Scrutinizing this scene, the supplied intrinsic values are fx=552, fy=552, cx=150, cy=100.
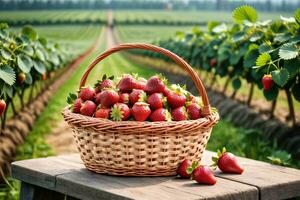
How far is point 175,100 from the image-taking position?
8.93ft

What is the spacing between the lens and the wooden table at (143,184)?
94.7 inches

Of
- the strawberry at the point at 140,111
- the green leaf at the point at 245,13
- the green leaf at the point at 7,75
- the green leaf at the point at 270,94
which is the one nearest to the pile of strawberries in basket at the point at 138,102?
the strawberry at the point at 140,111

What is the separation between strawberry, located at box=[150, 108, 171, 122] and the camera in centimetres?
263

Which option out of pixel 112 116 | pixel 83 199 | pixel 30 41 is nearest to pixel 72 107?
pixel 112 116

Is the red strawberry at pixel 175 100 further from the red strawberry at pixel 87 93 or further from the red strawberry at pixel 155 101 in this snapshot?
the red strawberry at pixel 87 93

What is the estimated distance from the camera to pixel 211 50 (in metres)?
7.62

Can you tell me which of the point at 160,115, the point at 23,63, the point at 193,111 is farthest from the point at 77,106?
the point at 23,63

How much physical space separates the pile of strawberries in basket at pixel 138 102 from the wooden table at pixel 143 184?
0.31 metres

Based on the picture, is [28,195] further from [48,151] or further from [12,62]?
[48,151]

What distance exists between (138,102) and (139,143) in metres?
0.20

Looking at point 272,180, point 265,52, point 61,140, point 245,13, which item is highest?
point 245,13

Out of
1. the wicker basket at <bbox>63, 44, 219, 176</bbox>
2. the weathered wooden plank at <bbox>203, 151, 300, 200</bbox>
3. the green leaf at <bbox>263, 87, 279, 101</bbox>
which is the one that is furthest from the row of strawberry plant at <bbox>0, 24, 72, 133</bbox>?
the green leaf at <bbox>263, 87, 279, 101</bbox>

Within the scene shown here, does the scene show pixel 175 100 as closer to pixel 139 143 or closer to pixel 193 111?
pixel 193 111

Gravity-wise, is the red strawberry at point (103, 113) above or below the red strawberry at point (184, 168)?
above
